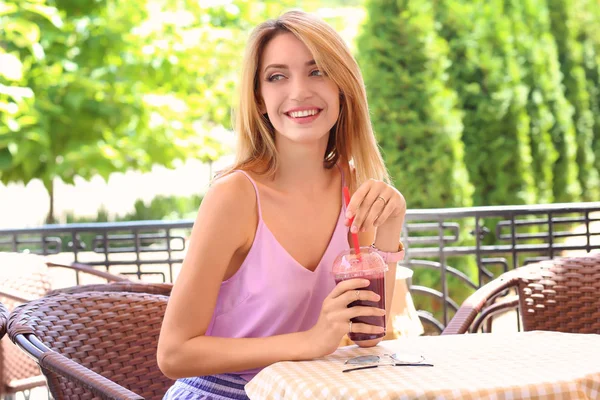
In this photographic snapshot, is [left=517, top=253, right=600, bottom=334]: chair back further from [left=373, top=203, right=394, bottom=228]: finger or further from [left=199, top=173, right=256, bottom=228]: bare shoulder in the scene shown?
[left=199, top=173, right=256, bottom=228]: bare shoulder

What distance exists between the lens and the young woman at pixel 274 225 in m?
1.70

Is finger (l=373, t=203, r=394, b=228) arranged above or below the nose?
below

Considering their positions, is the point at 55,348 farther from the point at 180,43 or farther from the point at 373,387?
the point at 180,43

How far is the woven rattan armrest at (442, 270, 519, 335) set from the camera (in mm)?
2461

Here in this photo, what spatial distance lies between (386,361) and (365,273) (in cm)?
18

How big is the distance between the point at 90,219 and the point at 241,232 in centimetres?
849

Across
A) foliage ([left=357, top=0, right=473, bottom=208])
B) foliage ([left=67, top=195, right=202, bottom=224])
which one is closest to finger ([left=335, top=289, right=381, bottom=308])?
foliage ([left=357, top=0, right=473, bottom=208])

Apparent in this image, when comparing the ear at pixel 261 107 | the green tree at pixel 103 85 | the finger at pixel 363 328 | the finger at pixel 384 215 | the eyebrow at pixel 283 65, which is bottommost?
the finger at pixel 363 328

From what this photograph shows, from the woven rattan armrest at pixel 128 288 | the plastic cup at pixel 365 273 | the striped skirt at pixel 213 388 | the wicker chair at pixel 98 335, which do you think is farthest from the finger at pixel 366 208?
the woven rattan armrest at pixel 128 288

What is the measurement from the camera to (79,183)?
14.2 meters

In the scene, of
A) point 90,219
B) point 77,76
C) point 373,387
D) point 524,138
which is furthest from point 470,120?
point 373,387

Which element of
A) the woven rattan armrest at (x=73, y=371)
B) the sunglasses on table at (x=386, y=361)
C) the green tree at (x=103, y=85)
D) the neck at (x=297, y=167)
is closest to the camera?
the sunglasses on table at (x=386, y=361)

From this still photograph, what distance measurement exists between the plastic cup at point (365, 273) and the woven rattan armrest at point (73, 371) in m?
0.47

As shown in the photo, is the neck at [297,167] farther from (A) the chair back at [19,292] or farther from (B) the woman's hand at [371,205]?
(A) the chair back at [19,292]
